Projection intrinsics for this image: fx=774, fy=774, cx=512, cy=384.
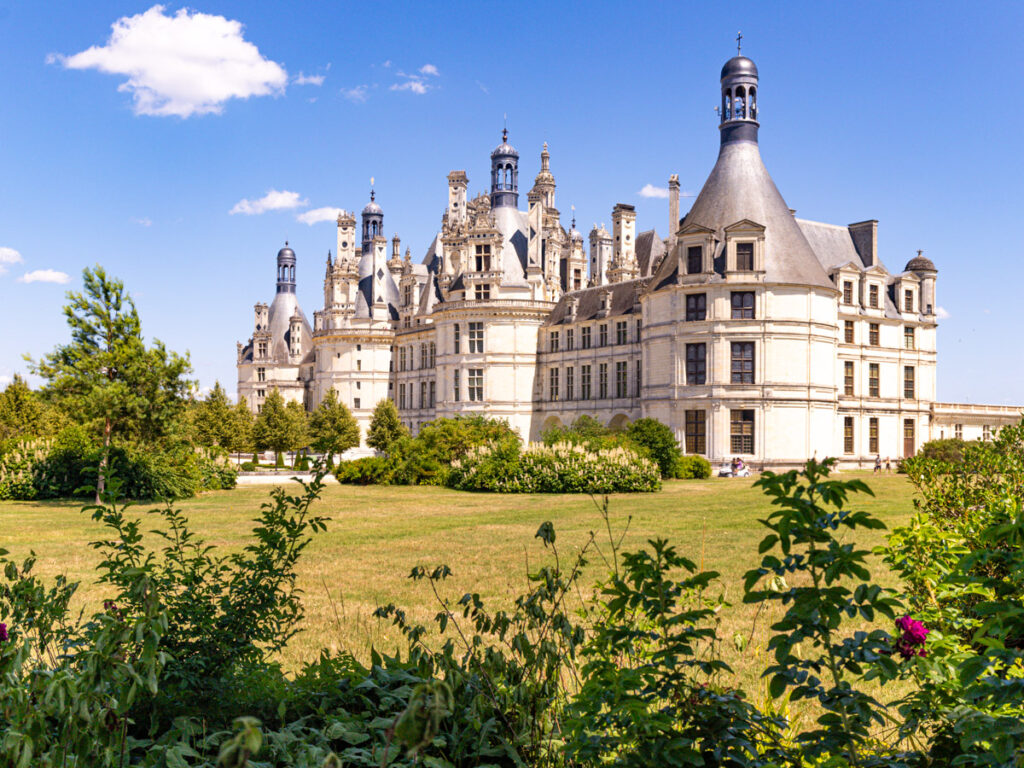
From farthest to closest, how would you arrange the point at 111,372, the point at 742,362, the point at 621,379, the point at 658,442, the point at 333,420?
the point at 333,420, the point at 621,379, the point at 742,362, the point at 658,442, the point at 111,372

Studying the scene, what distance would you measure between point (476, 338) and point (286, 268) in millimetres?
52616

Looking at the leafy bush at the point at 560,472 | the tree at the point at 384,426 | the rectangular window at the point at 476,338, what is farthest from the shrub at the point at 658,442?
the tree at the point at 384,426

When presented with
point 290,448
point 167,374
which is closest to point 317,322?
point 290,448

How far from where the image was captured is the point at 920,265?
4691 centimetres

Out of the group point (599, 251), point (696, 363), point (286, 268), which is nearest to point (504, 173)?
point (599, 251)

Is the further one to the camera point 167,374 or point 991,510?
point 167,374

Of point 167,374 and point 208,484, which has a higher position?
point 167,374

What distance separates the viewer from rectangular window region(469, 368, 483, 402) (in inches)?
2092

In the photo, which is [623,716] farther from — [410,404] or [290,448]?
[410,404]

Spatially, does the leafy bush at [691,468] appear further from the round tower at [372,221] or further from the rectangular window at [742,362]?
the round tower at [372,221]

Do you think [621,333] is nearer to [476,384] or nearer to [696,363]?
[696,363]

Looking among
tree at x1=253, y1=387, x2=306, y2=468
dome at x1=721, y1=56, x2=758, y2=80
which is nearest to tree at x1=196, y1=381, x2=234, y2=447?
tree at x1=253, y1=387, x2=306, y2=468

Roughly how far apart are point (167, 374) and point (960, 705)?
24.5m

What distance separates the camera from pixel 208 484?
1191 inches
